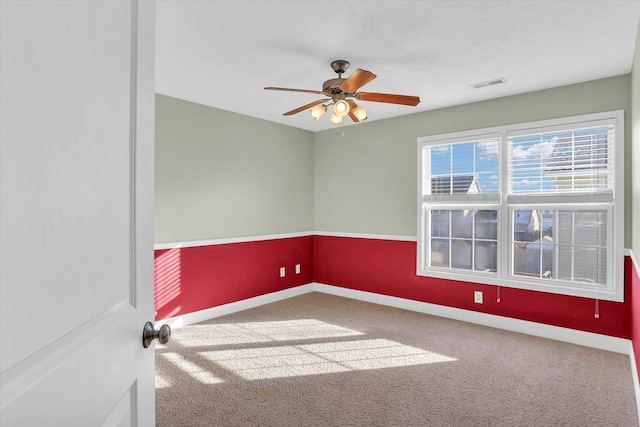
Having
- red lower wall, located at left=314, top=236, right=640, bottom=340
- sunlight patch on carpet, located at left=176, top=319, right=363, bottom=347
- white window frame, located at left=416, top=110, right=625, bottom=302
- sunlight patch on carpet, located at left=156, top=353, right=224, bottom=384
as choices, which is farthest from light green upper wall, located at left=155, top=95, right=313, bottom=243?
white window frame, located at left=416, top=110, right=625, bottom=302

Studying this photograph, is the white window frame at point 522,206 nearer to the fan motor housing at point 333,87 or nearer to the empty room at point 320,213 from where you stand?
the empty room at point 320,213

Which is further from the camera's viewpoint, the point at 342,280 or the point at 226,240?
the point at 342,280

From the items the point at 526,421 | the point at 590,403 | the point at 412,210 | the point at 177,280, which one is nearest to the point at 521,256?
the point at 412,210

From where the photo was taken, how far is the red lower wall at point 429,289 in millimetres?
3342

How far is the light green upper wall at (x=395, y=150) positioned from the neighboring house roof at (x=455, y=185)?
10.4 inches

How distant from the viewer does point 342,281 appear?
5.27 meters

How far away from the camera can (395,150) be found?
4.70m

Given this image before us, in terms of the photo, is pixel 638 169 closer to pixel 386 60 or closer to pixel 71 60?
pixel 386 60

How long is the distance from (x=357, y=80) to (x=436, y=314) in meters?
3.05

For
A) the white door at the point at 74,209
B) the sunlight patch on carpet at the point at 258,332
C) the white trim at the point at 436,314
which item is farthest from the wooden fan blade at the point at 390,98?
the white trim at the point at 436,314

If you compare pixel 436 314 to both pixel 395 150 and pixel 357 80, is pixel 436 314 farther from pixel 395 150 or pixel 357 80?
pixel 357 80

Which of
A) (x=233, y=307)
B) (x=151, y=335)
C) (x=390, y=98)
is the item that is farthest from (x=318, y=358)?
(x=151, y=335)

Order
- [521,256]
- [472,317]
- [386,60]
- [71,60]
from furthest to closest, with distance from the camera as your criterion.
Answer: [472,317] → [521,256] → [386,60] → [71,60]

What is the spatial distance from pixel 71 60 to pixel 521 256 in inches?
164
